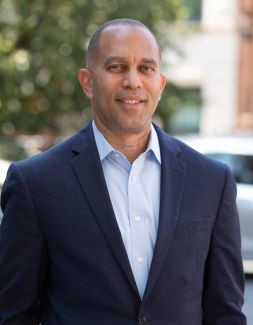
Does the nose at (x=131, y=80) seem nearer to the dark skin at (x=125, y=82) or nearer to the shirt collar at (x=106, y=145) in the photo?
the dark skin at (x=125, y=82)

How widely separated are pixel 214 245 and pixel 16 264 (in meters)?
0.63

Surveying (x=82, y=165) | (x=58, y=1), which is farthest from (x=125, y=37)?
(x=58, y=1)

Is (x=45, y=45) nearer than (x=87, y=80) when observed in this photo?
No

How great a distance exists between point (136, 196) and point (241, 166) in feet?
19.6

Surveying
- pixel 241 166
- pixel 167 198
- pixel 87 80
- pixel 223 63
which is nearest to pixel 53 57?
pixel 241 166

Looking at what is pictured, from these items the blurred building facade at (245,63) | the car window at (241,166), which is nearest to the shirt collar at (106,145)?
the car window at (241,166)

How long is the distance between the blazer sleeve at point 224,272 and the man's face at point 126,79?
1.24 feet

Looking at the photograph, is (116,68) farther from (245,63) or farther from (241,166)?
(245,63)

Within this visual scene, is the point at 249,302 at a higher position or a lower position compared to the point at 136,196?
lower

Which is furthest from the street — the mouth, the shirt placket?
the mouth

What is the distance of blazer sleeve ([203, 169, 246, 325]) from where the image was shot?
97.7 inches

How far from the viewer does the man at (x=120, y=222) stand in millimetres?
2340

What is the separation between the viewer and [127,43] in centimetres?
245

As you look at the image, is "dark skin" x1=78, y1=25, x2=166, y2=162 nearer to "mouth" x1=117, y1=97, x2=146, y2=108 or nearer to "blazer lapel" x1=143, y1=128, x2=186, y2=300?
"mouth" x1=117, y1=97, x2=146, y2=108
